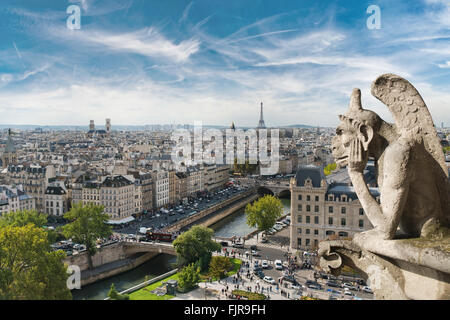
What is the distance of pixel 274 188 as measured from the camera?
Answer: 57500 millimetres

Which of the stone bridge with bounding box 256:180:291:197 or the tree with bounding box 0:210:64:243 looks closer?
the tree with bounding box 0:210:64:243

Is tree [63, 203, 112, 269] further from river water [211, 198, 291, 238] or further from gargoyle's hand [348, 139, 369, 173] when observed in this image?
gargoyle's hand [348, 139, 369, 173]

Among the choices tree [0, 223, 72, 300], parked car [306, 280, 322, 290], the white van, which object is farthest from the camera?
the white van

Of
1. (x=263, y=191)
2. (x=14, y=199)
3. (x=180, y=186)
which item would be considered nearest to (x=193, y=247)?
(x=14, y=199)

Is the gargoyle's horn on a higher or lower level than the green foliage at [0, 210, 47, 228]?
higher

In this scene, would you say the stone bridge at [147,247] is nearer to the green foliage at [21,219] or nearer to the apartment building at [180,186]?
the green foliage at [21,219]

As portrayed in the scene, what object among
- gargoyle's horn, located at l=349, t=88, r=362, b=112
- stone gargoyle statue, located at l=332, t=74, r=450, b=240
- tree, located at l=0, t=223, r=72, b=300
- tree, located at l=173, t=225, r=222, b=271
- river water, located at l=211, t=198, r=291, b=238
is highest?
gargoyle's horn, located at l=349, t=88, r=362, b=112

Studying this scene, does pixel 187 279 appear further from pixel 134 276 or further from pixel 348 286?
pixel 348 286

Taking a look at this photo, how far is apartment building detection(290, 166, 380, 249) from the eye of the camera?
27.5m

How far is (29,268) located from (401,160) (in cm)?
1996

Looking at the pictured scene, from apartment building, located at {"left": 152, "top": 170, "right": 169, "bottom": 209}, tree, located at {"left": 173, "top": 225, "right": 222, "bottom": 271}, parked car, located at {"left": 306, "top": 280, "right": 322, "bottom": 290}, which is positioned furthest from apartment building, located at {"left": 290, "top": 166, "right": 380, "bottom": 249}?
apartment building, located at {"left": 152, "top": 170, "right": 169, "bottom": 209}

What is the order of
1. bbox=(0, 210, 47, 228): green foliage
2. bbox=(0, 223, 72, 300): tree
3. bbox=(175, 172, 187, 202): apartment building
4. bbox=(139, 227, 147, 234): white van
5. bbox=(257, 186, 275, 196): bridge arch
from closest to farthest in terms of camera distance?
bbox=(0, 223, 72, 300): tree, bbox=(0, 210, 47, 228): green foliage, bbox=(139, 227, 147, 234): white van, bbox=(175, 172, 187, 202): apartment building, bbox=(257, 186, 275, 196): bridge arch

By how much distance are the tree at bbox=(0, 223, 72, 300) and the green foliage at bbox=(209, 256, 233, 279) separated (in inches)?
304
